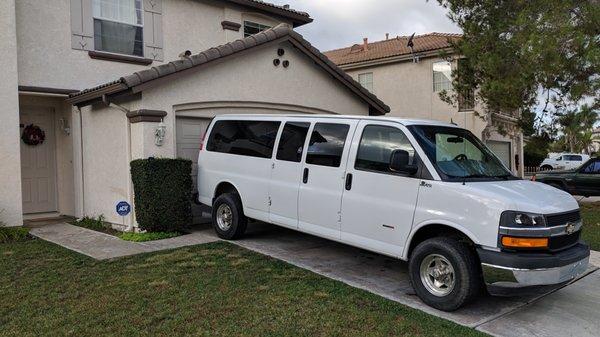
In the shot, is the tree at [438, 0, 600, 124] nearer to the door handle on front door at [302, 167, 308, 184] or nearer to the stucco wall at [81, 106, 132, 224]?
the door handle on front door at [302, 167, 308, 184]

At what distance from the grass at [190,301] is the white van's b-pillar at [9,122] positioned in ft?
8.35

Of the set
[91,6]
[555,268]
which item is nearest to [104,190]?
[91,6]

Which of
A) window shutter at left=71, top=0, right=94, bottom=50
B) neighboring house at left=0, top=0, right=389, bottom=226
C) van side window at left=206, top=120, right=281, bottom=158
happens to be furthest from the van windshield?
window shutter at left=71, top=0, right=94, bottom=50

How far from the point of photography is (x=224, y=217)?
326 inches

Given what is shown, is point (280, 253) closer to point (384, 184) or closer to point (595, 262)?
A: point (384, 184)

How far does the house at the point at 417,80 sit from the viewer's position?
68.7 feet

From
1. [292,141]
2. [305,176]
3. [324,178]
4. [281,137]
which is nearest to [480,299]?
[324,178]

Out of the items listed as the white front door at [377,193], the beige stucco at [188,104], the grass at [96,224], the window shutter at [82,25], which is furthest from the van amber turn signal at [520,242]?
the window shutter at [82,25]

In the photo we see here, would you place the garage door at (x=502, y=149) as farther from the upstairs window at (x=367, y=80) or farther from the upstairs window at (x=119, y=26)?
the upstairs window at (x=119, y=26)

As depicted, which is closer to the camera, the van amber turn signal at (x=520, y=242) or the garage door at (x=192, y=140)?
the van amber turn signal at (x=520, y=242)

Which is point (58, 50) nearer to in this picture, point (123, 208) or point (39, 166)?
point (39, 166)

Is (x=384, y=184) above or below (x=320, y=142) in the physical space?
below

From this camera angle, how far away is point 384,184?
5.70m

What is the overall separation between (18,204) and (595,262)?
10.2 meters
